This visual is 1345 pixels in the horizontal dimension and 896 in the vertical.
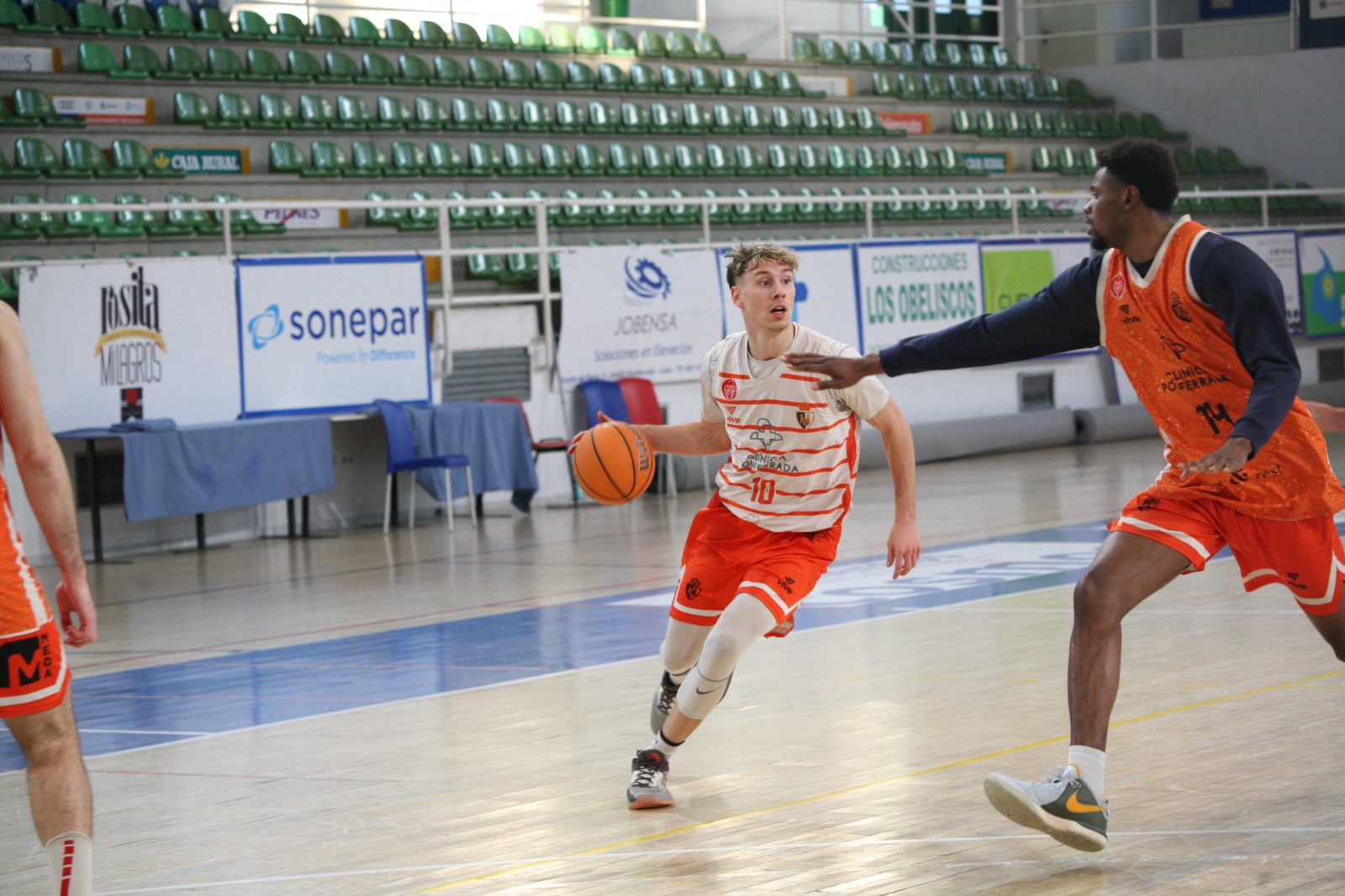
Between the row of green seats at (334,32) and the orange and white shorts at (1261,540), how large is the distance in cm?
Answer: 1499

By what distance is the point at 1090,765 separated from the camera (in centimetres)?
399

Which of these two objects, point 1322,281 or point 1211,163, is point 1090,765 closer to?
point 1322,281

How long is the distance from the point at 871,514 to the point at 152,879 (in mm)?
9549

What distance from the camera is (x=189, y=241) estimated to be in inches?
627

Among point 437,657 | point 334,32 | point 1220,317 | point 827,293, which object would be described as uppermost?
point 334,32

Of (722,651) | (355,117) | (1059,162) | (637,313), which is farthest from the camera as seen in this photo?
(1059,162)

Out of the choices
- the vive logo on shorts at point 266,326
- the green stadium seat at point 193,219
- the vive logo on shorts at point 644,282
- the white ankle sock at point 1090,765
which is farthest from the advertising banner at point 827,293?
the white ankle sock at point 1090,765

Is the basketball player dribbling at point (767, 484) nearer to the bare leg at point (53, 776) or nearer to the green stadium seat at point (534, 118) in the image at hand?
the bare leg at point (53, 776)

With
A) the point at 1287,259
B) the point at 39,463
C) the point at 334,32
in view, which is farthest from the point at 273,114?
the point at 39,463

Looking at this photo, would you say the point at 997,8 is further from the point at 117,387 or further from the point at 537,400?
the point at 117,387

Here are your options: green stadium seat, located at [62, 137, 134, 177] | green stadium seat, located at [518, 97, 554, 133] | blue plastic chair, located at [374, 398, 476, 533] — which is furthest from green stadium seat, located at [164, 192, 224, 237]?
green stadium seat, located at [518, 97, 554, 133]

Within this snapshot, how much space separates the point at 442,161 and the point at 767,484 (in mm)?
13611

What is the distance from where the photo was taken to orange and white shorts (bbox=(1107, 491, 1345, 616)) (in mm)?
4117

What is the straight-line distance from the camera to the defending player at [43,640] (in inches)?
129
